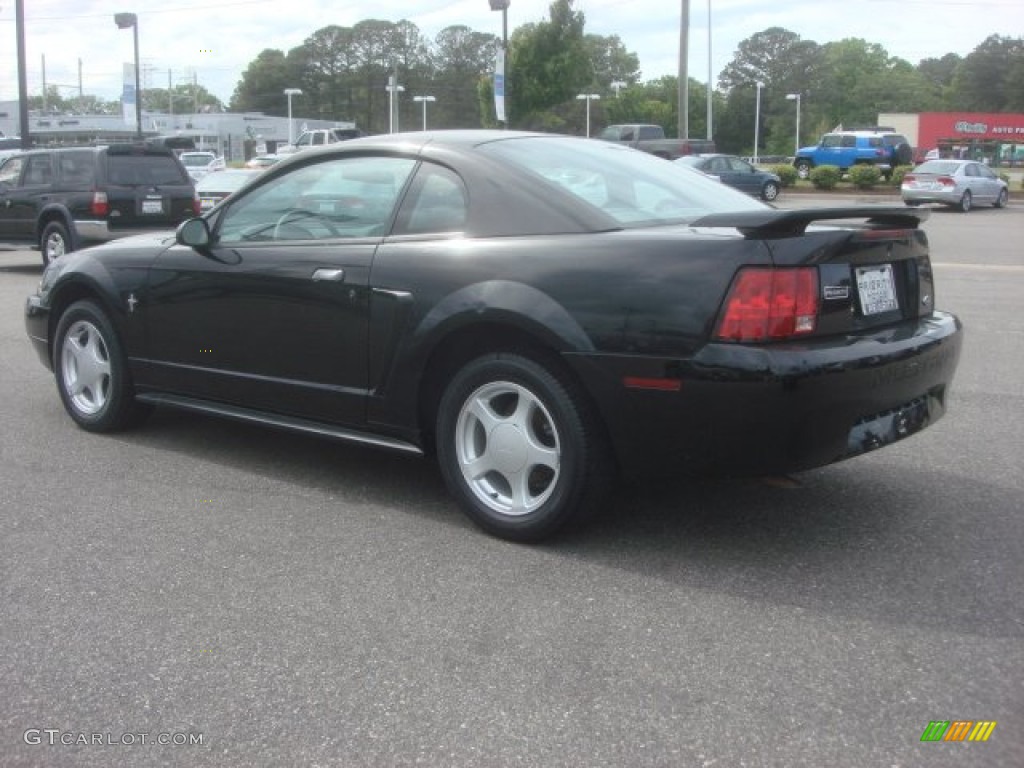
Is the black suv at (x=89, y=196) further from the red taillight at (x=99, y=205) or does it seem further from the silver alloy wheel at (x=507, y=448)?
the silver alloy wheel at (x=507, y=448)

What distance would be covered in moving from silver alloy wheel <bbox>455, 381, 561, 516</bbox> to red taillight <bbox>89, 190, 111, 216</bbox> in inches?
442

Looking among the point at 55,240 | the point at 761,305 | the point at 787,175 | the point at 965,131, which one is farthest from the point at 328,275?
the point at 965,131

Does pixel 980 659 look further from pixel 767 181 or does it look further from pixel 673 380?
pixel 767 181

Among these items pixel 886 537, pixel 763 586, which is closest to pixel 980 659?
pixel 763 586

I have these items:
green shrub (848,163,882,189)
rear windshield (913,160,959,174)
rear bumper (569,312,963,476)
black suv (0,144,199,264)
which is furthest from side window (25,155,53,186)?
green shrub (848,163,882,189)

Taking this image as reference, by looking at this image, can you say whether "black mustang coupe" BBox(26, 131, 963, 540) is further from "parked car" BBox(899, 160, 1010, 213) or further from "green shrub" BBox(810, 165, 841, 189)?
"green shrub" BBox(810, 165, 841, 189)

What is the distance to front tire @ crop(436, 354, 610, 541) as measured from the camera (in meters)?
3.75

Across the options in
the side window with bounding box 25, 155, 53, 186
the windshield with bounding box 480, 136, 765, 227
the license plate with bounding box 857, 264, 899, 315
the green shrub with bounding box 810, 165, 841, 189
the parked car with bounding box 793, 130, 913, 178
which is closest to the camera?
the license plate with bounding box 857, 264, 899, 315

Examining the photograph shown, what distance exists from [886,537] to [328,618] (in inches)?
80.4

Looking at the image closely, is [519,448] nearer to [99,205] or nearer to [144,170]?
[99,205]

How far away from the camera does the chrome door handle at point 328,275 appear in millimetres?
4336

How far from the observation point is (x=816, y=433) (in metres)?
3.49

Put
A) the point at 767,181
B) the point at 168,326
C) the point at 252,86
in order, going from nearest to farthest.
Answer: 1. the point at 168,326
2. the point at 767,181
3. the point at 252,86

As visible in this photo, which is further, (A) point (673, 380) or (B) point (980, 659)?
(A) point (673, 380)
